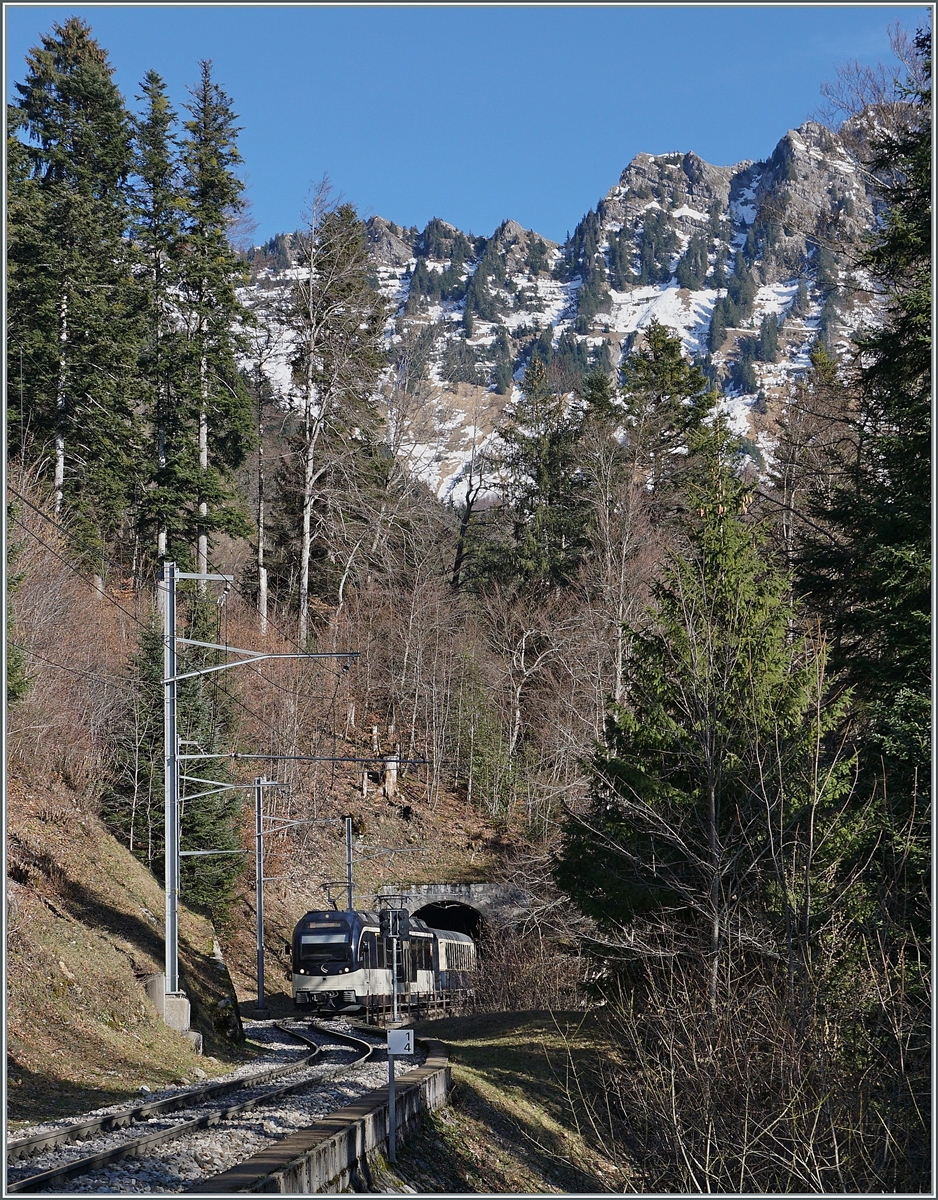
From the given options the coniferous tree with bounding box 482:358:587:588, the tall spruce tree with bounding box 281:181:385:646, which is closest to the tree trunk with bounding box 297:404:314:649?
the tall spruce tree with bounding box 281:181:385:646

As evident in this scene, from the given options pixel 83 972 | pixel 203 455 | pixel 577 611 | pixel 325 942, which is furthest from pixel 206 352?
pixel 83 972

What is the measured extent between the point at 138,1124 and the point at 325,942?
62.1 ft

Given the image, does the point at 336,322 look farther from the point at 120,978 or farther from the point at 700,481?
the point at 120,978

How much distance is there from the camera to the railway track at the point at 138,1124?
32.5 ft

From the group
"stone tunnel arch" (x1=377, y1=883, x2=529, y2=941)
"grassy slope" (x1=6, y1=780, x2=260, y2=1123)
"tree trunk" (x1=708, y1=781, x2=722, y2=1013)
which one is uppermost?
"tree trunk" (x1=708, y1=781, x2=722, y2=1013)

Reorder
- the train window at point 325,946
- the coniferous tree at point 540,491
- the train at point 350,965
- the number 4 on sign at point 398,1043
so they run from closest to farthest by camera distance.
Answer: the number 4 on sign at point 398,1043
the train window at point 325,946
the train at point 350,965
the coniferous tree at point 540,491

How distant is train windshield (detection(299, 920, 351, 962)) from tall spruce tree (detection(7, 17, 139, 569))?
47.5ft

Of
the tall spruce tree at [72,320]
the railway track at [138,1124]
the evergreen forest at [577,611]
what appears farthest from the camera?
the tall spruce tree at [72,320]

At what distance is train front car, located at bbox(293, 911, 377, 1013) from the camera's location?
3125 cm

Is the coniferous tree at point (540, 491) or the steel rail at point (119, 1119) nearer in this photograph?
the steel rail at point (119, 1119)

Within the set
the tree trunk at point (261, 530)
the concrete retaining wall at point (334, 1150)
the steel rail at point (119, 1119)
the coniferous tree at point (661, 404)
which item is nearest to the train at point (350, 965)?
the tree trunk at point (261, 530)

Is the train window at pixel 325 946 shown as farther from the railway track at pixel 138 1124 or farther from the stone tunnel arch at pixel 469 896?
the railway track at pixel 138 1124

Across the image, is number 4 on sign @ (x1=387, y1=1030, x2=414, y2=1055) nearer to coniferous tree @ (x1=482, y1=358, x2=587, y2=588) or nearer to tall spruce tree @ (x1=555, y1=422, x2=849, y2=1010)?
tall spruce tree @ (x1=555, y1=422, x2=849, y2=1010)

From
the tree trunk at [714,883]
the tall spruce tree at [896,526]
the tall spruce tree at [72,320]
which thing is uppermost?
the tall spruce tree at [72,320]
